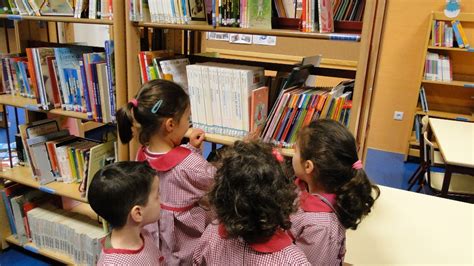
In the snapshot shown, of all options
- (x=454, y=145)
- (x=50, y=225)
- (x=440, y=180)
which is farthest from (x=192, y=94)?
(x=440, y=180)

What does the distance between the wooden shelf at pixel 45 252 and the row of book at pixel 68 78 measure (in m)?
0.93

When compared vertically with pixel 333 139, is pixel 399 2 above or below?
above

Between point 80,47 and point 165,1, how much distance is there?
2.42ft

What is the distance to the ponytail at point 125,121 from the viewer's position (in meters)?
1.42

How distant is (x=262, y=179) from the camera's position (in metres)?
0.99

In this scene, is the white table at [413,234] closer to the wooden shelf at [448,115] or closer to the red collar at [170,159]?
the red collar at [170,159]

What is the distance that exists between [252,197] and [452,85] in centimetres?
407

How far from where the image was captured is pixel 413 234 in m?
1.36

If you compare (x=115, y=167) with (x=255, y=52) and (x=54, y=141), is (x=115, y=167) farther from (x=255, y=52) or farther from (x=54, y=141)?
(x=255, y=52)

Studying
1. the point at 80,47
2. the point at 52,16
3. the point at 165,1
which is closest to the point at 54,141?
the point at 80,47

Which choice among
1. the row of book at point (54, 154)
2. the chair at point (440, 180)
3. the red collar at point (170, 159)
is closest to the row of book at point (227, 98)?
the red collar at point (170, 159)

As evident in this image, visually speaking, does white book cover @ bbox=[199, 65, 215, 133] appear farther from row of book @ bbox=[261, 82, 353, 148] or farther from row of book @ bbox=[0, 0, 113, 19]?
row of book @ bbox=[0, 0, 113, 19]

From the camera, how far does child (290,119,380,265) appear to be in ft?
3.78

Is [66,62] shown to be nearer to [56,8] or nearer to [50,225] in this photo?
[56,8]
